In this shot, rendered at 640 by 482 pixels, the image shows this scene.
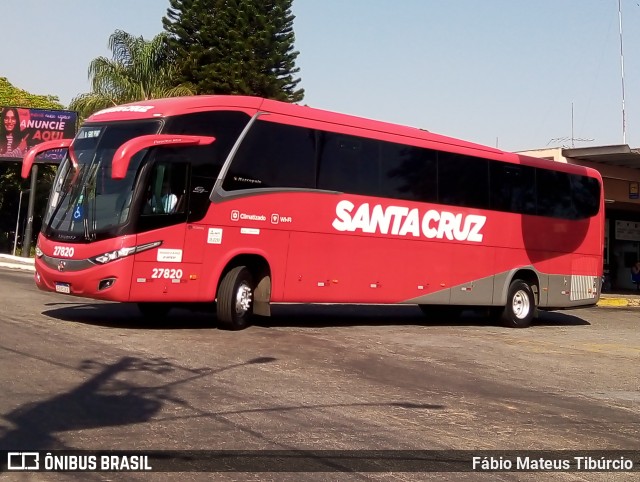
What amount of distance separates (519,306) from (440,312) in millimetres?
2500

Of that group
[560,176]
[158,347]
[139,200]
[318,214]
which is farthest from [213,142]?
[560,176]

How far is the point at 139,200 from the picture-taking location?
42.8ft

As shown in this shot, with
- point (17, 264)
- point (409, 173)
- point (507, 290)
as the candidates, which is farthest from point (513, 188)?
point (17, 264)

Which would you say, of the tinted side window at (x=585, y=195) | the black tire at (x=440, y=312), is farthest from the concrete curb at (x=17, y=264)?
the tinted side window at (x=585, y=195)

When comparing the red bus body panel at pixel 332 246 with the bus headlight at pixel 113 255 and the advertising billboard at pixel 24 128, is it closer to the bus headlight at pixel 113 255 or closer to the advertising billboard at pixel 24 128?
the bus headlight at pixel 113 255

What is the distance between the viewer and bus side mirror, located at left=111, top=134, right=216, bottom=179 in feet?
39.3

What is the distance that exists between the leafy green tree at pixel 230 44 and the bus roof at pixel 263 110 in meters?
25.9

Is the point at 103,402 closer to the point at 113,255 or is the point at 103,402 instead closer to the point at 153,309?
the point at 113,255

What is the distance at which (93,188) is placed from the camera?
43.8 ft

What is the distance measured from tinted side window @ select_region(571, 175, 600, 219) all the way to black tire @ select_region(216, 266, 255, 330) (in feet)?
32.0

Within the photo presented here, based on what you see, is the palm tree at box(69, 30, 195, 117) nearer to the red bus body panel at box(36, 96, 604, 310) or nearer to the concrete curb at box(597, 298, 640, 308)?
the concrete curb at box(597, 298, 640, 308)

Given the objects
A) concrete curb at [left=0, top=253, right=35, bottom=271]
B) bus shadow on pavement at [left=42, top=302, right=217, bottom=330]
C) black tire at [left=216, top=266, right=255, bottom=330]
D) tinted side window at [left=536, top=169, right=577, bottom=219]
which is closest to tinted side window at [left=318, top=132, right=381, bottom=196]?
black tire at [left=216, top=266, right=255, bottom=330]

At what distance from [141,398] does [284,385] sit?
1.76 m

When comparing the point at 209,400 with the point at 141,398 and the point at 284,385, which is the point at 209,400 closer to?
the point at 141,398
